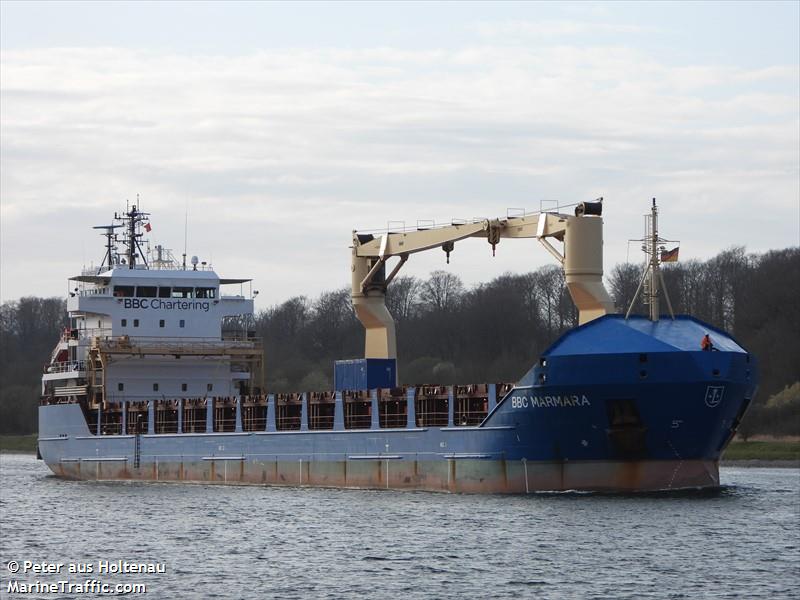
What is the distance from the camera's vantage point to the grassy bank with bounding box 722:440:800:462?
60888mm

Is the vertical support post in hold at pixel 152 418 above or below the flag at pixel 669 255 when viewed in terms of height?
below

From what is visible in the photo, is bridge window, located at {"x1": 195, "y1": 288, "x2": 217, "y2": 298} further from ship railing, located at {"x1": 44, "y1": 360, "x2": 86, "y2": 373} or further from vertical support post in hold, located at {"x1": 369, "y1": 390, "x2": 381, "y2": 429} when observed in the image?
vertical support post in hold, located at {"x1": 369, "y1": 390, "x2": 381, "y2": 429}

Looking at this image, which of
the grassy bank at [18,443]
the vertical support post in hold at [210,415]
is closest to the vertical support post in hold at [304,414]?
the vertical support post in hold at [210,415]

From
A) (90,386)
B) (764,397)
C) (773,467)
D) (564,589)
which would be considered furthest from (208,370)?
(564,589)

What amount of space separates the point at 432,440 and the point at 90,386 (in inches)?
709

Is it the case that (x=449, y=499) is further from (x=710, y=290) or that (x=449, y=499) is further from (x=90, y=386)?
(x=710, y=290)

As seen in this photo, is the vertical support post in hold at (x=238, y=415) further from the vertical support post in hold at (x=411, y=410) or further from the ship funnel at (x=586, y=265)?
the ship funnel at (x=586, y=265)

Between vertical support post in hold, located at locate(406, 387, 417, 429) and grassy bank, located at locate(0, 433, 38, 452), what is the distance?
5575cm

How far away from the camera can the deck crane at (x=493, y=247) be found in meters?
40.1

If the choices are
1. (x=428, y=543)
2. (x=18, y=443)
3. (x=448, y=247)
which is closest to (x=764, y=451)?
(x=448, y=247)

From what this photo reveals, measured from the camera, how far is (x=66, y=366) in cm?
5606

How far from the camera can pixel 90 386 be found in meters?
54.2

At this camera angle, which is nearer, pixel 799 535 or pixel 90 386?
pixel 799 535

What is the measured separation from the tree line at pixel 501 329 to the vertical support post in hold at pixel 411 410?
2777 cm
